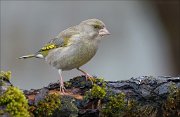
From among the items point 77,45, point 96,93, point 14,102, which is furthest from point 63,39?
point 14,102

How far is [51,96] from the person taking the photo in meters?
5.38

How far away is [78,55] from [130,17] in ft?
28.6

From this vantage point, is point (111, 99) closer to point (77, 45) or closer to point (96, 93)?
point (96, 93)

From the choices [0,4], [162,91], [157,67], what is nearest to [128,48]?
[157,67]

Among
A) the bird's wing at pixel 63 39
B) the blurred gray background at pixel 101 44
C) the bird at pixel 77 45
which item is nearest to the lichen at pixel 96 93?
the bird at pixel 77 45

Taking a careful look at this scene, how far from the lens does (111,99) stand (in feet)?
17.9

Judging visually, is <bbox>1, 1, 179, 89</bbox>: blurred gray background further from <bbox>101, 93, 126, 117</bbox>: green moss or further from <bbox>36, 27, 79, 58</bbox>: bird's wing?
<bbox>101, 93, 126, 117</bbox>: green moss

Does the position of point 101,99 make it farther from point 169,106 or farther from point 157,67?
point 157,67

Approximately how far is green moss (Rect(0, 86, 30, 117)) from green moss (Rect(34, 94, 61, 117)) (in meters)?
0.17

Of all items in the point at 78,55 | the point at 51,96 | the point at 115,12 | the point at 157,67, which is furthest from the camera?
the point at 115,12

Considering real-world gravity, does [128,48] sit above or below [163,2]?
below

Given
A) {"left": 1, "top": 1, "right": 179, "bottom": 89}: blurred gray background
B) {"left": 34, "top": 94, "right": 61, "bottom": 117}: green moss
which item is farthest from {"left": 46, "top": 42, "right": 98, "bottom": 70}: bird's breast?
{"left": 1, "top": 1, "right": 179, "bottom": 89}: blurred gray background

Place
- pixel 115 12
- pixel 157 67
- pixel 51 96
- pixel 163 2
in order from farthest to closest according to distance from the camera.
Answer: pixel 115 12
pixel 157 67
pixel 163 2
pixel 51 96

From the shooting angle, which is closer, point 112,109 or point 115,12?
point 112,109
